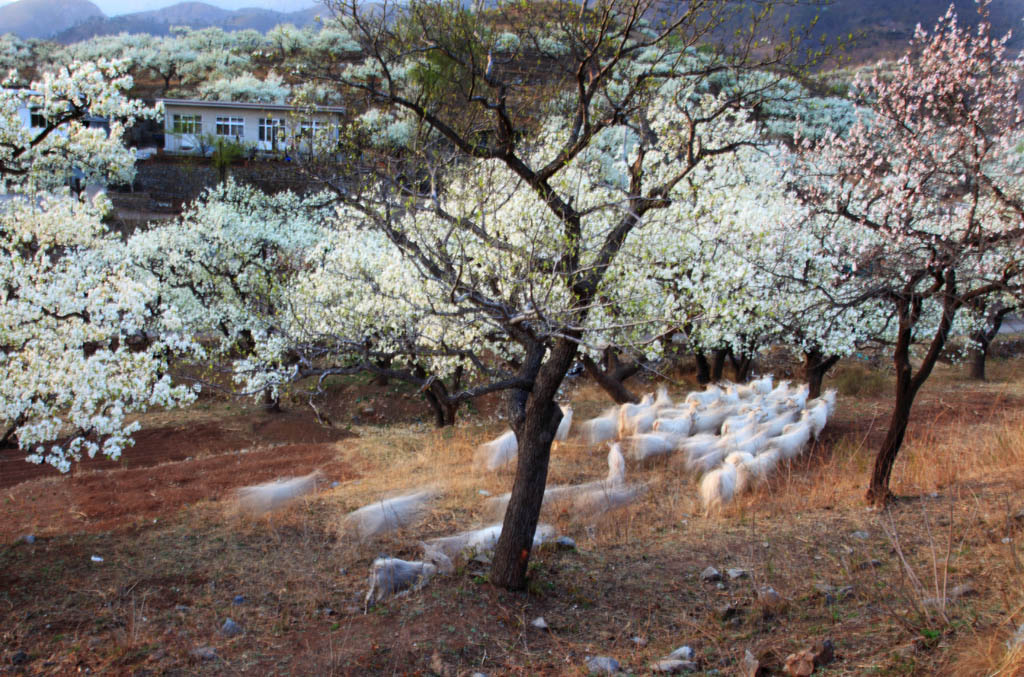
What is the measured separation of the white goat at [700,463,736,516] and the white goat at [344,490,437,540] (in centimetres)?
369

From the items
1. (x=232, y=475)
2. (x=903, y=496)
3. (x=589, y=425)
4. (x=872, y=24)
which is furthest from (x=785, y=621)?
(x=872, y=24)

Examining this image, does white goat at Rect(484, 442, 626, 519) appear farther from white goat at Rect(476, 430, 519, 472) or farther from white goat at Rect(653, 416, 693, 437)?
white goat at Rect(653, 416, 693, 437)

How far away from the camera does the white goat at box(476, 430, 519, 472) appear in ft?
39.0

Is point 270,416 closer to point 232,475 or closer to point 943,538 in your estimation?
point 232,475

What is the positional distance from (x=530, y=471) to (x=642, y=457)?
214 inches

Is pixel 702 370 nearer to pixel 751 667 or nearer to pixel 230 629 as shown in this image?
pixel 751 667

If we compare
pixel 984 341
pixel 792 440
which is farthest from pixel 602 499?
pixel 984 341

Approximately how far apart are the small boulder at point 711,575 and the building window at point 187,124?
2007 inches

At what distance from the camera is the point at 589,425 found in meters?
13.9

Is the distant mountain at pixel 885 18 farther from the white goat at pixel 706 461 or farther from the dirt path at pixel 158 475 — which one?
the white goat at pixel 706 461

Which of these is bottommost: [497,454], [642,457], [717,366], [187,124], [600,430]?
[717,366]

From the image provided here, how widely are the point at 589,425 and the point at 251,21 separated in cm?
20397

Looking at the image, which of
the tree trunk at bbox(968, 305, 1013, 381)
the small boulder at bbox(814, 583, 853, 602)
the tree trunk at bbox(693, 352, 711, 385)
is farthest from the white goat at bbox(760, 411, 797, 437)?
the tree trunk at bbox(968, 305, 1013, 381)

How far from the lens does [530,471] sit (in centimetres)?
680
